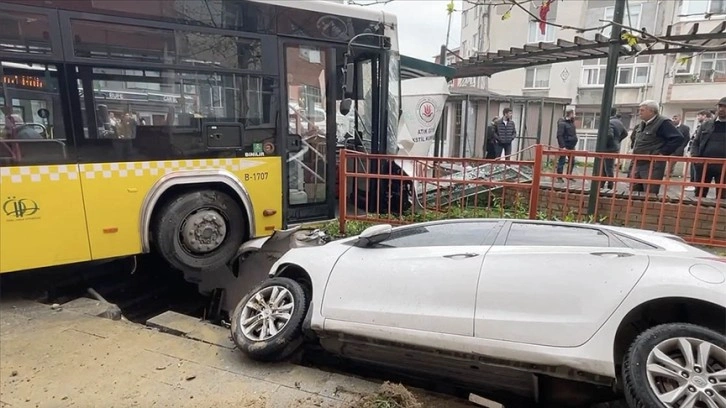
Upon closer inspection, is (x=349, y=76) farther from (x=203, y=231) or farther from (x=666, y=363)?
(x=666, y=363)

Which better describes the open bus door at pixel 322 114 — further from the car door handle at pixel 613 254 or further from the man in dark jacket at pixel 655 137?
the man in dark jacket at pixel 655 137

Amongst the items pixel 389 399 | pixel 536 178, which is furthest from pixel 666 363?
pixel 536 178

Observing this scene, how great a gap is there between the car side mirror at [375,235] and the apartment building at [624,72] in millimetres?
15372

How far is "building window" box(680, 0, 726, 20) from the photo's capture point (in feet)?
54.8

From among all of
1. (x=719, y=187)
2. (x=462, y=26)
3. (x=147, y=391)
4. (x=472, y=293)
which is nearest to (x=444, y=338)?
(x=472, y=293)

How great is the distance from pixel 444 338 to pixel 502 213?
315cm

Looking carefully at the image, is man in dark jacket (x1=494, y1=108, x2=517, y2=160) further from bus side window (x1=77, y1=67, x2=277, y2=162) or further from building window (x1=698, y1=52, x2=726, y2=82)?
building window (x1=698, y1=52, x2=726, y2=82)

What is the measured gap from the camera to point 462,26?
3200cm

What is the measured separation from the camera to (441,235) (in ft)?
10.6

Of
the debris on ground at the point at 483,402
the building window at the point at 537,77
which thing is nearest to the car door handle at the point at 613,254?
the debris on ground at the point at 483,402

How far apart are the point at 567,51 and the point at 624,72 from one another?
54.2 ft

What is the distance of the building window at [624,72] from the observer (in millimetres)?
20344

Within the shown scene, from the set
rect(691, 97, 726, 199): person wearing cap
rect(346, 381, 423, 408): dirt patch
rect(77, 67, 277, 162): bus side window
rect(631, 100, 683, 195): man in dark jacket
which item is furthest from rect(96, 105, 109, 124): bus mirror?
rect(691, 97, 726, 199): person wearing cap

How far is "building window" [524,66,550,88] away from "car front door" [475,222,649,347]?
73.9 feet
